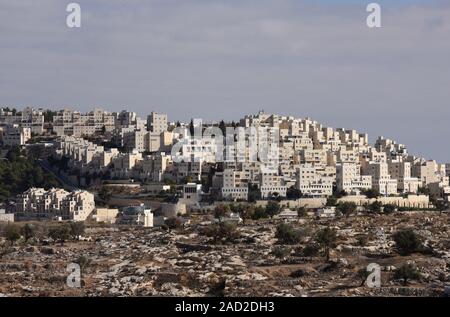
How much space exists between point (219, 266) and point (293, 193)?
24.4 meters

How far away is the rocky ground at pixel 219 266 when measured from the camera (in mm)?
18672

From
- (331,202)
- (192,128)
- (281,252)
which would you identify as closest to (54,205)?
(331,202)

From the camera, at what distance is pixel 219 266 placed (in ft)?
71.8

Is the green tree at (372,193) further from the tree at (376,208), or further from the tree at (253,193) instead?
the tree at (376,208)

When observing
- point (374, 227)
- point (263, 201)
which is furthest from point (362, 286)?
point (263, 201)

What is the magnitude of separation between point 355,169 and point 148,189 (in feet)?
31.8

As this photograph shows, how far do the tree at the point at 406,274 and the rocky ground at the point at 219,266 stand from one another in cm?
10

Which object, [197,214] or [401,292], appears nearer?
[401,292]

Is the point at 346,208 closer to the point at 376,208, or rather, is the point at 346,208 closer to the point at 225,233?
the point at 376,208

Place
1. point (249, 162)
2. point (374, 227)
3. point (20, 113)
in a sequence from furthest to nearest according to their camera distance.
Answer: point (20, 113) < point (249, 162) < point (374, 227)

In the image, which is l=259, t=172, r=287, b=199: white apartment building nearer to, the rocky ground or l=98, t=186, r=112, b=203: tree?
l=98, t=186, r=112, b=203: tree

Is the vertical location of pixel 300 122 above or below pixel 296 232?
above

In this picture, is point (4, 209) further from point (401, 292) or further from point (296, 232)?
point (401, 292)
